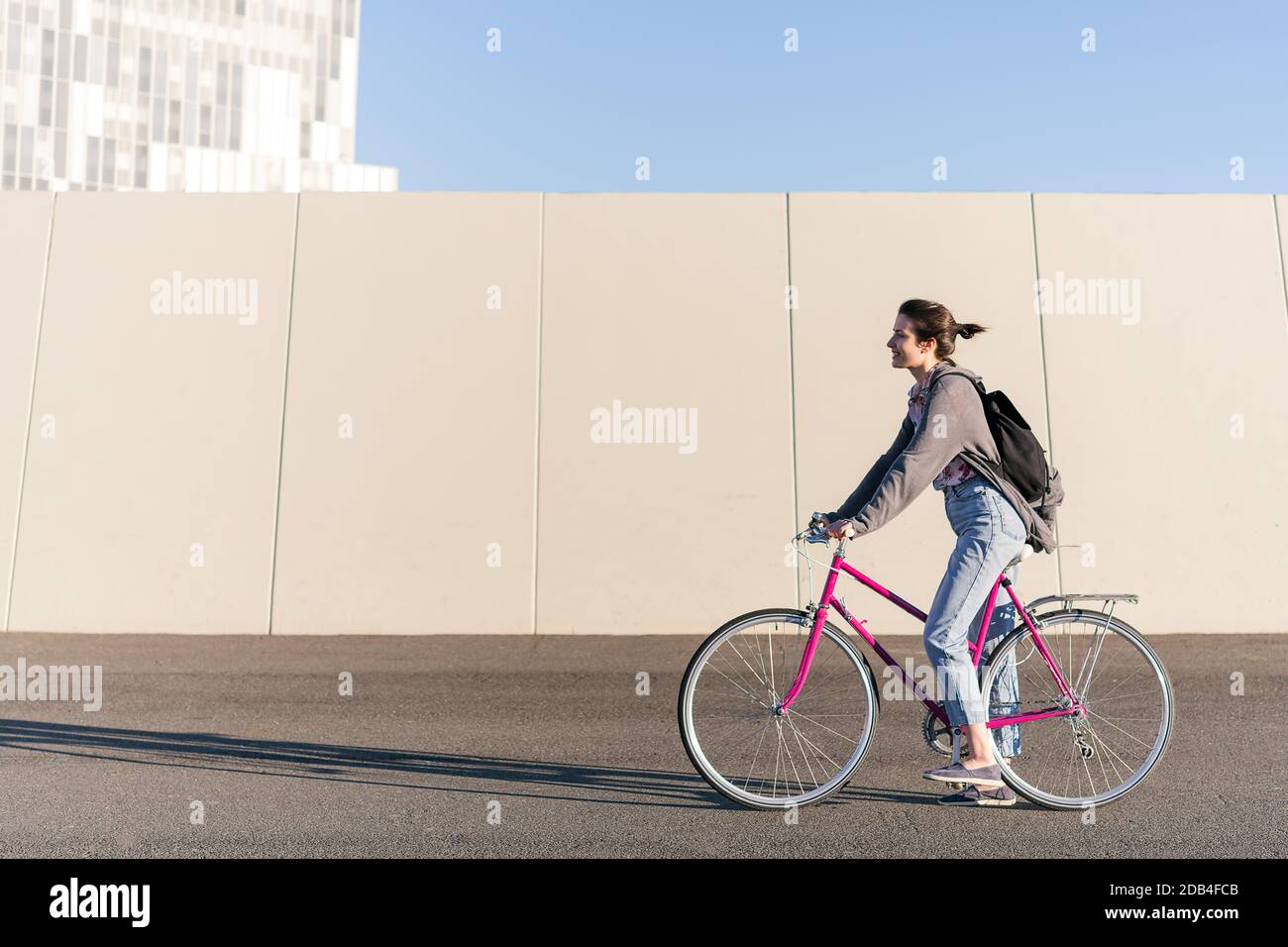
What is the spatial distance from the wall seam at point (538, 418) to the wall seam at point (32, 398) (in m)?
4.16

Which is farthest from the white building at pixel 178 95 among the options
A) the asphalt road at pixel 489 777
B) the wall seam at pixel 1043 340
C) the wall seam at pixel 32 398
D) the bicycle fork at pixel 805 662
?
the bicycle fork at pixel 805 662

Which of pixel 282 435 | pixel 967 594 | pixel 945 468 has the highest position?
pixel 282 435

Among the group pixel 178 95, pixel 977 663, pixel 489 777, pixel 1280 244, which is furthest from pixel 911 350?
pixel 178 95

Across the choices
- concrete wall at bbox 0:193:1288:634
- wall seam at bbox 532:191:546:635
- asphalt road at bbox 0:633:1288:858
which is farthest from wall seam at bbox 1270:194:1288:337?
wall seam at bbox 532:191:546:635

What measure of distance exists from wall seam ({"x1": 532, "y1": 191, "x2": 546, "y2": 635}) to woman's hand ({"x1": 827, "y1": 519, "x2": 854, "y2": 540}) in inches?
207

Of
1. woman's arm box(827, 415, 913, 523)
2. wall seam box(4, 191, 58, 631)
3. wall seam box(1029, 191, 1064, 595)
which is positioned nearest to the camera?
woman's arm box(827, 415, 913, 523)

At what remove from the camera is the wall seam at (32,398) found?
361 inches

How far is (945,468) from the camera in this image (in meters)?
4.18

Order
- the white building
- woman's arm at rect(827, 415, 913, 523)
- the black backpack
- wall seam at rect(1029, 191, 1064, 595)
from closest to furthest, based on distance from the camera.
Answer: the black backpack < woman's arm at rect(827, 415, 913, 523) < wall seam at rect(1029, 191, 1064, 595) < the white building

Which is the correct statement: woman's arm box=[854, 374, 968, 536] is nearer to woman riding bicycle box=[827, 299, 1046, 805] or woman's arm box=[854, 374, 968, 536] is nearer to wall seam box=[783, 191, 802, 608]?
woman riding bicycle box=[827, 299, 1046, 805]

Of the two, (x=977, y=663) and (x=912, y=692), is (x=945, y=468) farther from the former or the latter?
(x=912, y=692)

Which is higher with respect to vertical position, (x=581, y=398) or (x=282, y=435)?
(x=581, y=398)

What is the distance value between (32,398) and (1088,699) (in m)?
8.67

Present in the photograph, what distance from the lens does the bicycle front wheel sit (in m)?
3.99
